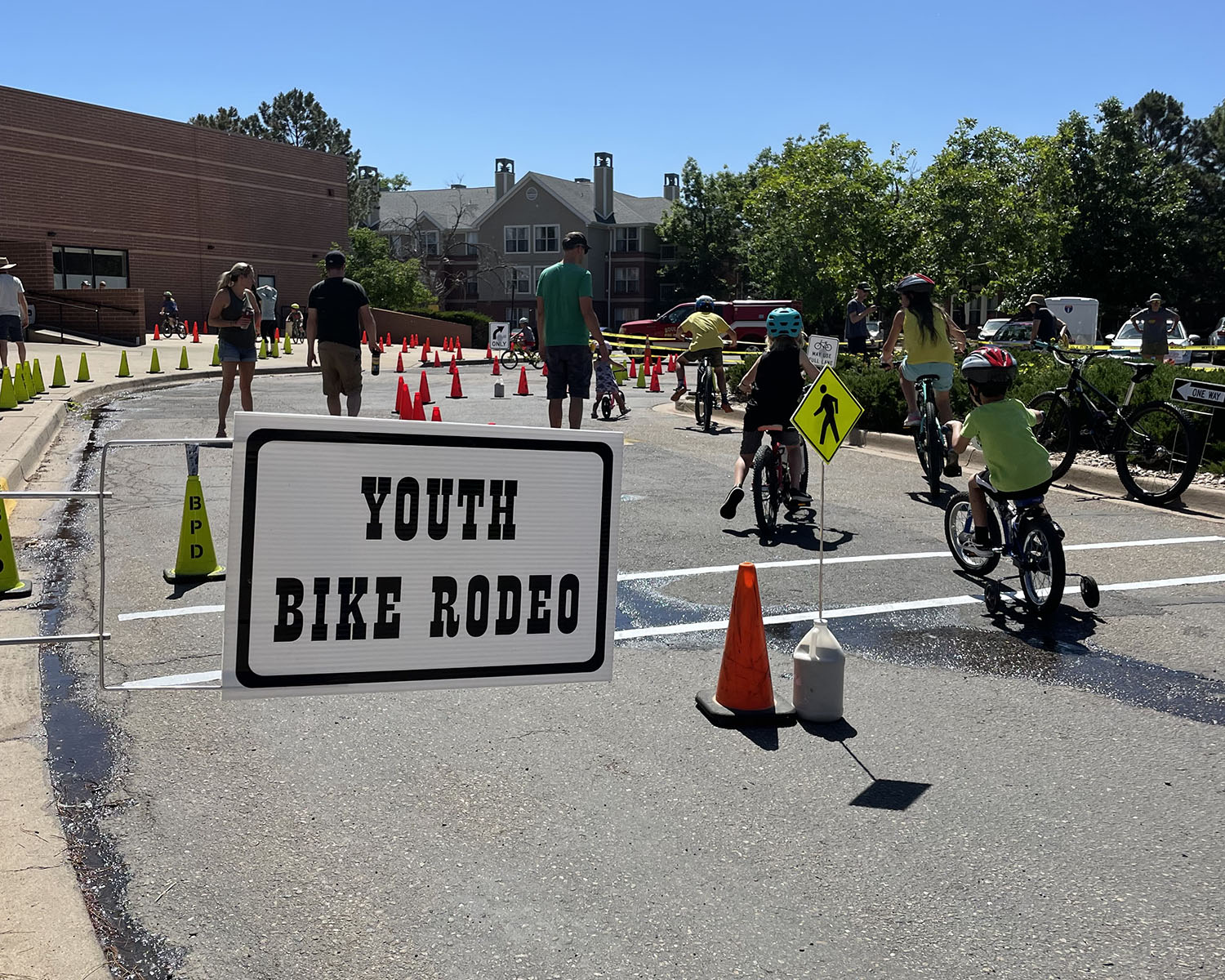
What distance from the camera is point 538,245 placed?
268ft

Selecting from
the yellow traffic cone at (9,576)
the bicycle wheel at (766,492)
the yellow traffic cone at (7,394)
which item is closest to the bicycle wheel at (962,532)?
the bicycle wheel at (766,492)

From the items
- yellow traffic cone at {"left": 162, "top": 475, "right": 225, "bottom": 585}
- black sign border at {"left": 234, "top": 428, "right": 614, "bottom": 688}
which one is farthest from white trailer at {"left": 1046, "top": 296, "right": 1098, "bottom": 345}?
black sign border at {"left": 234, "top": 428, "right": 614, "bottom": 688}

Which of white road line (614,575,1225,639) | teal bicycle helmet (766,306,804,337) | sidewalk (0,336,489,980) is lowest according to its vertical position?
white road line (614,575,1225,639)

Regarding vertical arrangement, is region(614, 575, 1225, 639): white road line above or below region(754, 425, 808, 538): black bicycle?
below

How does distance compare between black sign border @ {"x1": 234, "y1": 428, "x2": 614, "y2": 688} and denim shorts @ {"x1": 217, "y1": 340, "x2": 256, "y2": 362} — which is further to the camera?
denim shorts @ {"x1": 217, "y1": 340, "x2": 256, "y2": 362}

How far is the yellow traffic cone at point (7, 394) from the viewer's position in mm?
16328

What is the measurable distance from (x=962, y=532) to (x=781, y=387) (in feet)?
6.93

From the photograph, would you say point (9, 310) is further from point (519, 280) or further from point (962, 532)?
point (519, 280)

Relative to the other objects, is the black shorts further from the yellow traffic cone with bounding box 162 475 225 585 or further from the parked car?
the parked car

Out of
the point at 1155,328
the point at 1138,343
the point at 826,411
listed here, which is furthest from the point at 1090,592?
the point at 1138,343

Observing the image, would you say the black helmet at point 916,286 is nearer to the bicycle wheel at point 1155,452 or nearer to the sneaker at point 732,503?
the bicycle wheel at point 1155,452

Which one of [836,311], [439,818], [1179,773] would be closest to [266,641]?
[439,818]

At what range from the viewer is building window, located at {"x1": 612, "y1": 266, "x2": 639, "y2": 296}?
268ft

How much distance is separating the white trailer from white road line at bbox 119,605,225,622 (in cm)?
4370
